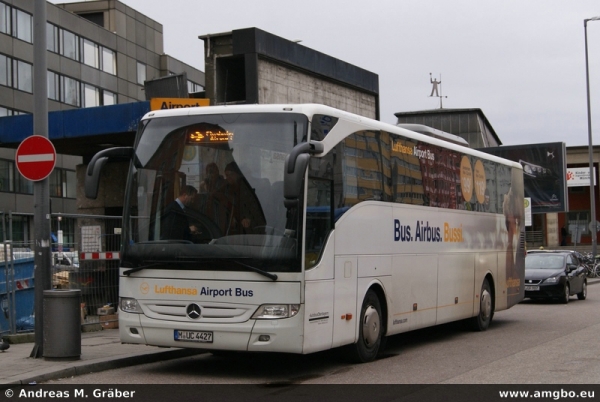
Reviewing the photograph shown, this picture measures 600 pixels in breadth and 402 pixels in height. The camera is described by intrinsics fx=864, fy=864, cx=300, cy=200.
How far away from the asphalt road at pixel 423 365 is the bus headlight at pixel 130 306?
0.79m

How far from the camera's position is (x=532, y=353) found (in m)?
12.7

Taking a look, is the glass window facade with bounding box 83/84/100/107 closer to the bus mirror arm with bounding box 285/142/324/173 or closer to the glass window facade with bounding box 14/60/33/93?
the glass window facade with bounding box 14/60/33/93

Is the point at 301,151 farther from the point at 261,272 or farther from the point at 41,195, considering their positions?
the point at 41,195

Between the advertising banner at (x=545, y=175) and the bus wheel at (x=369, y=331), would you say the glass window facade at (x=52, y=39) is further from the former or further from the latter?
the bus wheel at (x=369, y=331)

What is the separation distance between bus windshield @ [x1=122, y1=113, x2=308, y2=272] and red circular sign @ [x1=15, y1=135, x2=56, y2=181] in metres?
1.32

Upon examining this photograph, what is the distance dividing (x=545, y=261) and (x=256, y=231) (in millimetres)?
18281

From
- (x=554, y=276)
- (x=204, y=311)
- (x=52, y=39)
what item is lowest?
(x=554, y=276)

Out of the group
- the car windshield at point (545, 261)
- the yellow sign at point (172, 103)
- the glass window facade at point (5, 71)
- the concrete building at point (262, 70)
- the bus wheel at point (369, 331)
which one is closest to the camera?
the bus wheel at point (369, 331)

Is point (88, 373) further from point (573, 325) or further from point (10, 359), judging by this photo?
point (573, 325)

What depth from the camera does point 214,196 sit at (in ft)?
33.8

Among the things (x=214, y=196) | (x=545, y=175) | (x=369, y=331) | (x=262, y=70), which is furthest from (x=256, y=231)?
(x=545, y=175)

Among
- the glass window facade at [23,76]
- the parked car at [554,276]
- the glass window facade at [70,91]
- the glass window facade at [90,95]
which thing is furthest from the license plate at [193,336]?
the glass window facade at [90,95]

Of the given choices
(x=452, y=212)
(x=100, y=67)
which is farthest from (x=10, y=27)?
(x=452, y=212)

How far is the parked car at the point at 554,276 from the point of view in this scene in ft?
81.4
